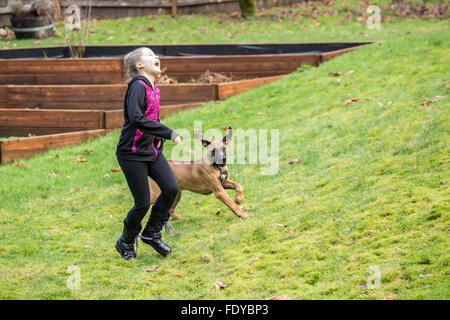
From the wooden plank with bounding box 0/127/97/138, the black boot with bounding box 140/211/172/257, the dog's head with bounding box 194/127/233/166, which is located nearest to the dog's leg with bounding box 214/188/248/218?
the dog's head with bounding box 194/127/233/166

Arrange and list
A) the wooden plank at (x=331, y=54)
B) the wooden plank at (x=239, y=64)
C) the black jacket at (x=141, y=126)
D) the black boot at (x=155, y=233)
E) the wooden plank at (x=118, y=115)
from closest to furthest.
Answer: the black jacket at (x=141, y=126) → the black boot at (x=155, y=233) → the wooden plank at (x=118, y=115) → the wooden plank at (x=331, y=54) → the wooden plank at (x=239, y=64)

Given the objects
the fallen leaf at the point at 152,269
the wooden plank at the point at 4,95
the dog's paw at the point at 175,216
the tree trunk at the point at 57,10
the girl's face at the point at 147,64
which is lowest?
the dog's paw at the point at 175,216

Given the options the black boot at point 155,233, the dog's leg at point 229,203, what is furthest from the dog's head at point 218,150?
the black boot at point 155,233

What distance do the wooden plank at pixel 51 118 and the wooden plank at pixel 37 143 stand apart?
1.29 ft

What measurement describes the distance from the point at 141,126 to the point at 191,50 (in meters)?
10.5

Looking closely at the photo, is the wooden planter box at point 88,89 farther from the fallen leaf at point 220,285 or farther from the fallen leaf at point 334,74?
the fallen leaf at point 220,285

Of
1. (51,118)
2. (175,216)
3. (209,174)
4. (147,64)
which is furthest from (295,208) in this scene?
(51,118)

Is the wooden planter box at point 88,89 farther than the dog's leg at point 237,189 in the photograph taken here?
Yes

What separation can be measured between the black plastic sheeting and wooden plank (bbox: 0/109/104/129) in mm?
3614

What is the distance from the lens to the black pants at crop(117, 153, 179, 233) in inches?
231

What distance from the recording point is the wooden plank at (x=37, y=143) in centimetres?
1120

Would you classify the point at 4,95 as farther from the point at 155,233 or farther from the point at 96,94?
the point at 155,233

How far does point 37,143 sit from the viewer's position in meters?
11.6

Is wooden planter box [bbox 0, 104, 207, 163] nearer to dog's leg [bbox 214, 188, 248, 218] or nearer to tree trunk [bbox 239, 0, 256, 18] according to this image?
dog's leg [bbox 214, 188, 248, 218]
